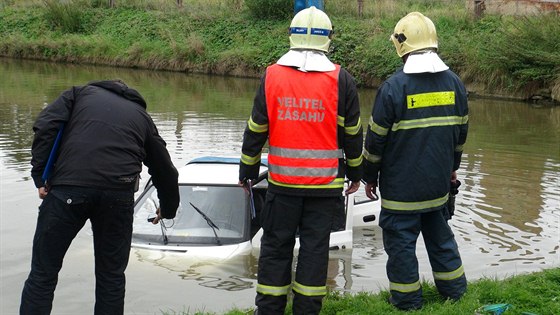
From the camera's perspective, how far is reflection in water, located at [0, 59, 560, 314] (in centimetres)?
784

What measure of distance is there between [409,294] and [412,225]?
499 millimetres

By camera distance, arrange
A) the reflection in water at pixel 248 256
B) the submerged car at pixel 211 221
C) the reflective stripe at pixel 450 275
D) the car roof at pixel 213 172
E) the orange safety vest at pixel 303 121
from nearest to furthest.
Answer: the orange safety vest at pixel 303 121 < the reflective stripe at pixel 450 275 < the reflection in water at pixel 248 256 < the submerged car at pixel 211 221 < the car roof at pixel 213 172

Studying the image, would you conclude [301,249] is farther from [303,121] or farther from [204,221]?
[204,221]

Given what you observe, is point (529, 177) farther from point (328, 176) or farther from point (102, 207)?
point (102, 207)

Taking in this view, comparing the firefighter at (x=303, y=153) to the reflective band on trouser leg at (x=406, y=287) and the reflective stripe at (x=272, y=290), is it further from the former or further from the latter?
the reflective band on trouser leg at (x=406, y=287)

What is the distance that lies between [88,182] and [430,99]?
7.84 ft

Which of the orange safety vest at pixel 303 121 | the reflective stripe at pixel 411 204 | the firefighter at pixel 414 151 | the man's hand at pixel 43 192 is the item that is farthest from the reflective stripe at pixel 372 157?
the man's hand at pixel 43 192

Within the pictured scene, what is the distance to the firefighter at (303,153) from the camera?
545 cm

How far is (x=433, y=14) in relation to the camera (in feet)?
105

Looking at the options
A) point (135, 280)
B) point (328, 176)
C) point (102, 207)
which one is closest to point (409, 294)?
point (328, 176)

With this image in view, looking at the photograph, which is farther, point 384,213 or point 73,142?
point 384,213

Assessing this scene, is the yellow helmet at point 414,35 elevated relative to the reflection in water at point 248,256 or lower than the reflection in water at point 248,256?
elevated

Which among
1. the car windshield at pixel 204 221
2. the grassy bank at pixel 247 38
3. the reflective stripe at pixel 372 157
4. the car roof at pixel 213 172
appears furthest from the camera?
the grassy bank at pixel 247 38

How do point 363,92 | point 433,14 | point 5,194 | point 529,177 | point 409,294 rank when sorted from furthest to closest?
point 433,14, point 363,92, point 529,177, point 5,194, point 409,294
